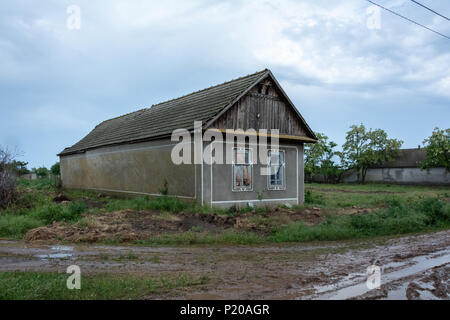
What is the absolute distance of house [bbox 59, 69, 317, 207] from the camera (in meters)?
15.5

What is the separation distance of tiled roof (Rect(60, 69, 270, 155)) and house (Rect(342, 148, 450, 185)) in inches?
1346

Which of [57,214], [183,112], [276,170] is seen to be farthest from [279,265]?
[183,112]

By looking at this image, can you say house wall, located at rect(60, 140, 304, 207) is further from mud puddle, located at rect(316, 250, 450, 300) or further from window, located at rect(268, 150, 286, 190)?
mud puddle, located at rect(316, 250, 450, 300)

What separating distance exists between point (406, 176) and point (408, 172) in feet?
1.84

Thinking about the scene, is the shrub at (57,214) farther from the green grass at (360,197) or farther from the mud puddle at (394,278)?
the green grass at (360,197)

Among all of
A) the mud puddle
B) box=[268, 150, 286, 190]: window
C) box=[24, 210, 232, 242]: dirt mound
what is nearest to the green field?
box=[24, 210, 232, 242]: dirt mound

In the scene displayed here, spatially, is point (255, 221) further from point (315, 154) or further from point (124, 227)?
point (315, 154)

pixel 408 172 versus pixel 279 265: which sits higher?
pixel 408 172

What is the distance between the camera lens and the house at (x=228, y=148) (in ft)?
50.7

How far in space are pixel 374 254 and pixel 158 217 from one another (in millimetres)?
7463

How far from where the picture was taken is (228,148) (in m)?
15.8
